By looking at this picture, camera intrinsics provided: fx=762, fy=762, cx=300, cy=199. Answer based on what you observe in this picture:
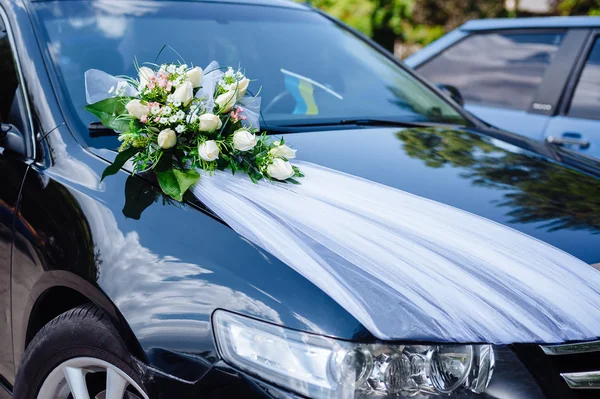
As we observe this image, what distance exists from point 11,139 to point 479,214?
148 cm

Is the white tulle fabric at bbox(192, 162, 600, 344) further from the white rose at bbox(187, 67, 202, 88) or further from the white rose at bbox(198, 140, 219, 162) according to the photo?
the white rose at bbox(187, 67, 202, 88)

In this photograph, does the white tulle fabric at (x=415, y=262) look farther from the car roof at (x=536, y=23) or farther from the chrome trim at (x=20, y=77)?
the car roof at (x=536, y=23)

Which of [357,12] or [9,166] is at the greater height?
[9,166]

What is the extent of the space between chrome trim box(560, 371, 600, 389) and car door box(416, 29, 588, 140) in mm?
2733

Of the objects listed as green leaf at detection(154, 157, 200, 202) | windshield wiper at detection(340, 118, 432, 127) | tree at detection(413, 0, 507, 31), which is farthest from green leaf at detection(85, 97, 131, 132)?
tree at detection(413, 0, 507, 31)

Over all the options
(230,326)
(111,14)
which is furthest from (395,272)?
(111,14)

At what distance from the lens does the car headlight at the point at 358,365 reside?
155 cm

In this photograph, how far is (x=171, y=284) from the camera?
1749mm

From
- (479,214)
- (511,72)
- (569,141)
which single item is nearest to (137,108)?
(479,214)

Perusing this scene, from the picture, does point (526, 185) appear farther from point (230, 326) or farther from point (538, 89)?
point (538, 89)

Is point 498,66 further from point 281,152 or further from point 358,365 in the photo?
point 358,365

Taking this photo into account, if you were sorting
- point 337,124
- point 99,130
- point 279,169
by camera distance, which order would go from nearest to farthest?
point 279,169 < point 99,130 < point 337,124

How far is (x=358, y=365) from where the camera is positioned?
1555 millimetres

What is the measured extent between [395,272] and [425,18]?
1309 centimetres
